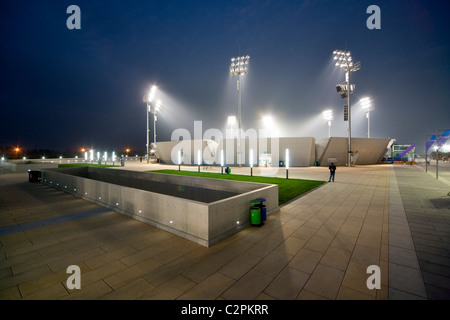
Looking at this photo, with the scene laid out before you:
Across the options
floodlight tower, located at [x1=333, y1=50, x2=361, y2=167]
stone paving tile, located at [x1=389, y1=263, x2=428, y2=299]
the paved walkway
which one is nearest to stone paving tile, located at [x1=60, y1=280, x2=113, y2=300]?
the paved walkway

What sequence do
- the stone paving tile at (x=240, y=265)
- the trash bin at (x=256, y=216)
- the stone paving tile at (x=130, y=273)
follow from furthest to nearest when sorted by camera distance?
1. the trash bin at (x=256, y=216)
2. the stone paving tile at (x=240, y=265)
3. the stone paving tile at (x=130, y=273)

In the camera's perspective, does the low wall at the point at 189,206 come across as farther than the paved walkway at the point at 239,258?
Yes

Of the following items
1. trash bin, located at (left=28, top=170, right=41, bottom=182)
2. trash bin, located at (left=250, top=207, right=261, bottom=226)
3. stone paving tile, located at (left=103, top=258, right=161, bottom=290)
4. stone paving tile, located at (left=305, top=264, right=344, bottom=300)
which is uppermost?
trash bin, located at (left=28, top=170, right=41, bottom=182)

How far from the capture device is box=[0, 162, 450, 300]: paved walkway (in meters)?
3.83

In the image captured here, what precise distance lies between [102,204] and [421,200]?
692 inches

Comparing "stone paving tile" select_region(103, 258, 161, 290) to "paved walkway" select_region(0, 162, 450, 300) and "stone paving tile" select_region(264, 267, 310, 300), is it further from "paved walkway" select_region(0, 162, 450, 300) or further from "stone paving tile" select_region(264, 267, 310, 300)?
"stone paving tile" select_region(264, 267, 310, 300)

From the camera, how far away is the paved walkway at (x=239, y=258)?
12.6 ft

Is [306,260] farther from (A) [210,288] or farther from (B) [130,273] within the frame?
(B) [130,273]

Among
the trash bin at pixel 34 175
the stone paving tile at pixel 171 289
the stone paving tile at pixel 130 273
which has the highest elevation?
the trash bin at pixel 34 175

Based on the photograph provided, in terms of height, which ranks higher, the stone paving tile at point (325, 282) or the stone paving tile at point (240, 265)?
the stone paving tile at point (325, 282)

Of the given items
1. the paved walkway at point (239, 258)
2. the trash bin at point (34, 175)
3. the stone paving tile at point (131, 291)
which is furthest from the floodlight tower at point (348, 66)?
the trash bin at point (34, 175)

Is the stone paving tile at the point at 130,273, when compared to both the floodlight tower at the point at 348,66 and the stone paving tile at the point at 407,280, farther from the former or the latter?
the floodlight tower at the point at 348,66

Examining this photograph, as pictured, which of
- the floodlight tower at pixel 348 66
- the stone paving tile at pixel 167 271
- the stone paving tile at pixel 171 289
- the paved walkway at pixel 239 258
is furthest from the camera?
the floodlight tower at pixel 348 66
